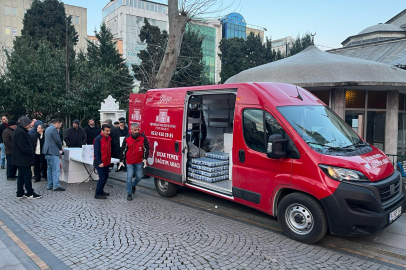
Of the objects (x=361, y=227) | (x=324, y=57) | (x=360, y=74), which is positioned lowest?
(x=361, y=227)

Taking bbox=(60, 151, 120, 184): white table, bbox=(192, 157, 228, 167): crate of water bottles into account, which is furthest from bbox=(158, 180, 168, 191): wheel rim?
bbox=(60, 151, 120, 184): white table

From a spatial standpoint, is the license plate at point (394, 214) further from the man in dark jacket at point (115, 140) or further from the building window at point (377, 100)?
the building window at point (377, 100)

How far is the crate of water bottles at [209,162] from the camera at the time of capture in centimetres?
670

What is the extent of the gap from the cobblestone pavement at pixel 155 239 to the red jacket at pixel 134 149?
105 centimetres

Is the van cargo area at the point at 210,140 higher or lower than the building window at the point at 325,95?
lower

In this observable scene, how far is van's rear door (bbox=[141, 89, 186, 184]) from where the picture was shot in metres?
7.06

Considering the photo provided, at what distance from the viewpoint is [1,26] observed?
53.4 m

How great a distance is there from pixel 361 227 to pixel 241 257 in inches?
70.0

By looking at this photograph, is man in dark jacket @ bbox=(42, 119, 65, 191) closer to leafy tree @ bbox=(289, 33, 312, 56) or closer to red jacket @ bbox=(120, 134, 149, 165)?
red jacket @ bbox=(120, 134, 149, 165)

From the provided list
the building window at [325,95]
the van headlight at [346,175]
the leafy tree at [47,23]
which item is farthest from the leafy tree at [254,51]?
the van headlight at [346,175]

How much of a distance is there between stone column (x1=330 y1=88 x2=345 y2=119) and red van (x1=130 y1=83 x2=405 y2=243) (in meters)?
6.07

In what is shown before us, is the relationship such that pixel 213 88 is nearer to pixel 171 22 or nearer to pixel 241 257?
pixel 241 257

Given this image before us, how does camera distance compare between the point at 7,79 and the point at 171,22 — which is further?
the point at 7,79

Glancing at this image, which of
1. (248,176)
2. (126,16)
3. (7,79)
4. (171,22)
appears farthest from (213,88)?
(126,16)
